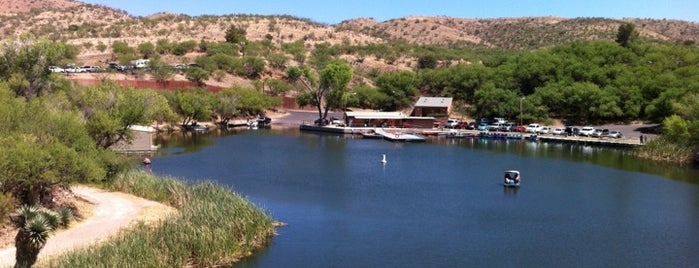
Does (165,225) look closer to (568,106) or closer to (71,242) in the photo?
(71,242)

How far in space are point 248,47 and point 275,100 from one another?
32442mm

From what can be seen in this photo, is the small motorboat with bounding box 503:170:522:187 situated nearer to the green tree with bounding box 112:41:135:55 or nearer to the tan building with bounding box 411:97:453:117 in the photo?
the tan building with bounding box 411:97:453:117

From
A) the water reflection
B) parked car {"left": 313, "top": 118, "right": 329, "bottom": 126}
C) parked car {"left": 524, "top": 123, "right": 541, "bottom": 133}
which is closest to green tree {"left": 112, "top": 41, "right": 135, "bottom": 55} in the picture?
parked car {"left": 313, "top": 118, "right": 329, "bottom": 126}

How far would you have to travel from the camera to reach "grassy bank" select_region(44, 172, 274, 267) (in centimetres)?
2382

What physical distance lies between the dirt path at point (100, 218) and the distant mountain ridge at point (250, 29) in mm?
100789

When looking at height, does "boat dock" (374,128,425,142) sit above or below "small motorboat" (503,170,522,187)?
above

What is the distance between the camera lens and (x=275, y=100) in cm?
10788

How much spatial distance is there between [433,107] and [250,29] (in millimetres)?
74752

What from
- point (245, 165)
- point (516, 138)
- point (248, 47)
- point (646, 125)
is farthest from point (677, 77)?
point (248, 47)

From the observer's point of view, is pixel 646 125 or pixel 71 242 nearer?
pixel 71 242

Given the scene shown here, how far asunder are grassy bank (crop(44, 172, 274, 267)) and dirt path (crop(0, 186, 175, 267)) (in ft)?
3.78

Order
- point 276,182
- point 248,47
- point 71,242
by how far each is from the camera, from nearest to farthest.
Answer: point 71,242, point 276,182, point 248,47

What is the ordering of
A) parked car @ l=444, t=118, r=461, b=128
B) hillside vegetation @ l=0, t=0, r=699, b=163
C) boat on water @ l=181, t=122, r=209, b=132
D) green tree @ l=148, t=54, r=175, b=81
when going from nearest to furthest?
1. boat on water @ l=181, t=122, r=209, b=132
2. hillside vegetation @ l=0, t=0, r=699, b=163
3. parked car @ l=444, t=118, r=461, b=128
4. green tree @ l=148, t=54, r=175, b=81

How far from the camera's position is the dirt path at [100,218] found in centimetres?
2564
